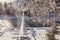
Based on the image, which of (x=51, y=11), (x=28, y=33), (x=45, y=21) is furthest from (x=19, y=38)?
(x=51, y=11)

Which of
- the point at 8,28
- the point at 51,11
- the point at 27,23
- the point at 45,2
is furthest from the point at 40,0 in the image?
the point at 8,28

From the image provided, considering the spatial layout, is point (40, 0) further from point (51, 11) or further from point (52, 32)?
point (52, 32)

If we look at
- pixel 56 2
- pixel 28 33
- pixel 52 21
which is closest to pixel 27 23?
pixel 28 33

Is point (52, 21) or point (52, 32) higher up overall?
point (52, 21)

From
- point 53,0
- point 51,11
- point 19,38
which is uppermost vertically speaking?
point 53,0

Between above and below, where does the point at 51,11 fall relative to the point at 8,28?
above

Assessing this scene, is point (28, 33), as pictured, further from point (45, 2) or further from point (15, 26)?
point (45, 2)

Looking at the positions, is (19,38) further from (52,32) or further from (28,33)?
(52,32)

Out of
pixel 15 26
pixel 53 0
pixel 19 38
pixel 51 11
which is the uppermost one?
pixel 53 0
